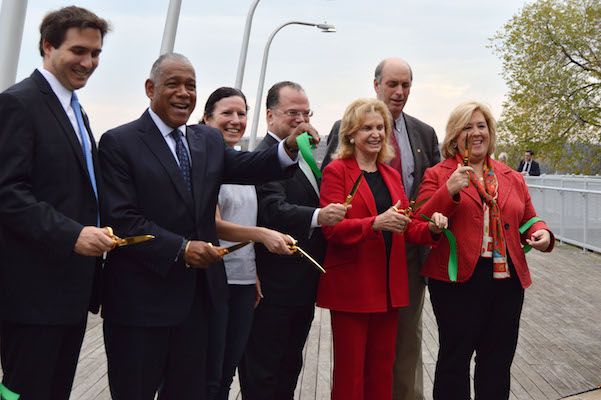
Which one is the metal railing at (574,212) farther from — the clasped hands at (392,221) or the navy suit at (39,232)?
the navy suit at (39,232)

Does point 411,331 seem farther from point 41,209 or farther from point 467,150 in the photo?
point 41,209

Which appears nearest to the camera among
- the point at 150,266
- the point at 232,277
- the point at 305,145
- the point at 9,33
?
the point at 150,266

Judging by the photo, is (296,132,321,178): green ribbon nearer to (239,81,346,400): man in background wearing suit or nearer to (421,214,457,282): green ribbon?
(239,81,346,400): man in background wearing suit

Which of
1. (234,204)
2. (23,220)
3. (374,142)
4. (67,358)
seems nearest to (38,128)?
(23,220)

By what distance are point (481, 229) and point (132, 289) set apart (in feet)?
6.03

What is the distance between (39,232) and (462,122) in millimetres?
2232

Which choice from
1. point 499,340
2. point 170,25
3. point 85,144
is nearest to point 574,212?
point 170,25

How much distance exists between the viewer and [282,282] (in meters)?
3.08

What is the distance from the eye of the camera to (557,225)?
13.4 metres

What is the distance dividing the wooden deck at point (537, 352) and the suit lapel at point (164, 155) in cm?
229

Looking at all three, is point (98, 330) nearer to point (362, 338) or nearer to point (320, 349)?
point (320, 349)

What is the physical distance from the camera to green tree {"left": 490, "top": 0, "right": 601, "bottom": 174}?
2506cm

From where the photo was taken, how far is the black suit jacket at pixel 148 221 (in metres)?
2.21

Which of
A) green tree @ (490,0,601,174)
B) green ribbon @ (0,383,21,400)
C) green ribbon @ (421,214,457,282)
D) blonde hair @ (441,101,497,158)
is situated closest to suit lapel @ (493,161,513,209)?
blonde hair @ (441,101,497,158)
